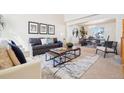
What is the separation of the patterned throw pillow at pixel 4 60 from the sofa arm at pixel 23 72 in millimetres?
189

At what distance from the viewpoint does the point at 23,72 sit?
1.45 metres

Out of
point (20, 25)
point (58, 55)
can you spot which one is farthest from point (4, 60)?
point (20, 25)

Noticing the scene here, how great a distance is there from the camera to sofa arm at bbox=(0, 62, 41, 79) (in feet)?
4.17

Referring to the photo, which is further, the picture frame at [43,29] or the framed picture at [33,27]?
the picture frame at [43,29]

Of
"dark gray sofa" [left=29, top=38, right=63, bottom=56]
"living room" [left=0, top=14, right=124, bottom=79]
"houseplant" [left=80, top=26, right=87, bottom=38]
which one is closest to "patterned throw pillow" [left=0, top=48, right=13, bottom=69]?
"living room" [left=0, top=14, right=124, bottom=79]

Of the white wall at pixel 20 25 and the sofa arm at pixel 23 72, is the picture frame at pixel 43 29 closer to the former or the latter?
the white wall at pixel 20 25

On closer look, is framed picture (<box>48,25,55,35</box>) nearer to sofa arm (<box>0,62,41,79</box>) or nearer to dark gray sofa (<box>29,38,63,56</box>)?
dark gray sofa (<box>29,38,63,56</box>)

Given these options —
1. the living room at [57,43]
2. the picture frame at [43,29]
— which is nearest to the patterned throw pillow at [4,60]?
the living room at [57,43]

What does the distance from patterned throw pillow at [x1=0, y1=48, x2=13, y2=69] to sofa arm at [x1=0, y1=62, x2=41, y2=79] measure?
0.19 m

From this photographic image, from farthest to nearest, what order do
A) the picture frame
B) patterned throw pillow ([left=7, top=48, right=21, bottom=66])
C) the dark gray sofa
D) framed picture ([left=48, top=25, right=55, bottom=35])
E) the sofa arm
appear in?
framed picture ([left=48, top=25, right=55, bottom=35]) → the picture frame → the dark gray sofa → patterned throw pillow ([left=7, top=48, right=21, bottom=66]) → the sofa arm

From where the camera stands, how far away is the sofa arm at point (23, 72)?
1.27m
